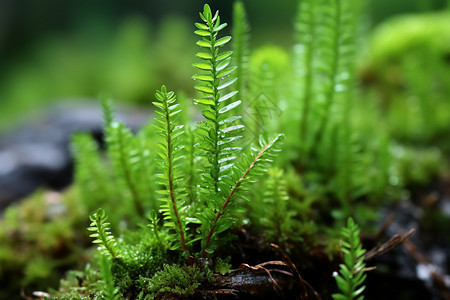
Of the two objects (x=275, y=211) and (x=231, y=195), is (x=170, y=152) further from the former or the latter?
(x=275, y=211)

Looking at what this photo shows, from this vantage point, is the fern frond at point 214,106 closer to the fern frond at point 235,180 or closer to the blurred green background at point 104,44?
the fern frond at point 235,180

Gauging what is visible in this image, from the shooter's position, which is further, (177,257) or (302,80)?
(302,80)

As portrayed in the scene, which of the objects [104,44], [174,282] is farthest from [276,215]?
[104,44]

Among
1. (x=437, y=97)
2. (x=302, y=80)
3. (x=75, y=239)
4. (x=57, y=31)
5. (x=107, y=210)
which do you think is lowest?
(x=75, y=239)

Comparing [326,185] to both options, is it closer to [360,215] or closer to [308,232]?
[360,215]

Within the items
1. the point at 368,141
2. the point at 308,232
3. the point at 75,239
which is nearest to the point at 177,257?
the point at 308,232

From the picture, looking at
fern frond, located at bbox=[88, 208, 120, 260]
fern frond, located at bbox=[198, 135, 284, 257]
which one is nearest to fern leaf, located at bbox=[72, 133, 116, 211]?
fern frond, located at bbox=[88, 208, 120, 260]
